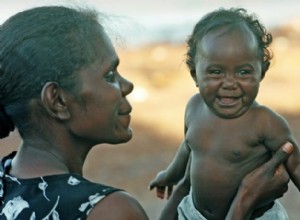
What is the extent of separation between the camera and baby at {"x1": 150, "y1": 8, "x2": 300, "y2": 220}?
137 inches

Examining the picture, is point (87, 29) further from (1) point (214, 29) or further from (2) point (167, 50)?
(2) point (167, 50)

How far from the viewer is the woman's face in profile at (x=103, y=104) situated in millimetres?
2783

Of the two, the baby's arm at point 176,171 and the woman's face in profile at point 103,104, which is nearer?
the woman's face in profile at point 103,104

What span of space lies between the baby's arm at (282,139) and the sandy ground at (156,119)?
156 inches

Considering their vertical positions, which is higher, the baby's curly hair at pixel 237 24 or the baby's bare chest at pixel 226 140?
the baby's curly hair at pixel 237 24

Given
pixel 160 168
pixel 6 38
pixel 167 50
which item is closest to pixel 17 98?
pixel 6 38

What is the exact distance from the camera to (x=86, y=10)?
2932 millimetres

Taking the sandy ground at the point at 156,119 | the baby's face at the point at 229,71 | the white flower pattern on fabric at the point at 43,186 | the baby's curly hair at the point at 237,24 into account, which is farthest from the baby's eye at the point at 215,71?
the sandy ground at the point at 156,119

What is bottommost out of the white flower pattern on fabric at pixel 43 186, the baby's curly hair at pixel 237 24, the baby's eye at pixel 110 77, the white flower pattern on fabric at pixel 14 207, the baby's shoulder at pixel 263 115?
the baby's shoulder at pixel 263 115

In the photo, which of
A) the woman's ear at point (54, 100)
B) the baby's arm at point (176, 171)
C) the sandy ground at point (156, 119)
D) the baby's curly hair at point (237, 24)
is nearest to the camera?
the woman's ear at point (54, 100)

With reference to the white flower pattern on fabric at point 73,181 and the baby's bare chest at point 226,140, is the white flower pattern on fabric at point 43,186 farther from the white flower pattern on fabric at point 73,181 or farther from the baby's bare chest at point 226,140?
the baby's bare chest at point 226,140

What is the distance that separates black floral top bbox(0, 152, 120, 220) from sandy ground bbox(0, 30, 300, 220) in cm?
468

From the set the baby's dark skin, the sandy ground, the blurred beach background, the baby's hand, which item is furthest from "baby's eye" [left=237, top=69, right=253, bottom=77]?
the sandy ground

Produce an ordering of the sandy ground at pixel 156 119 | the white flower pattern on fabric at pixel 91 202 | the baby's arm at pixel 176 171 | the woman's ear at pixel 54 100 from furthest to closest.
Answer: the sandy ground at pixel 156 119 → the baby's arm at pixel 176 171 → the woman's ear at pixel 54 100 → the white flower pattern on fabric at pixel 91 202
